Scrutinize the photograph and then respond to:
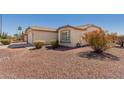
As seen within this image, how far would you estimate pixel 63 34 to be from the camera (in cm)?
1505

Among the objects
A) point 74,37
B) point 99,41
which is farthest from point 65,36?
point 99,41

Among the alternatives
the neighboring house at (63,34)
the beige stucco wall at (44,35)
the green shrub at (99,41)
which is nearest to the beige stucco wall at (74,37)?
the neighboring house at (63,34)

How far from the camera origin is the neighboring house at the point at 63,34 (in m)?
13.9

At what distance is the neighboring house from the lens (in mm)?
13930

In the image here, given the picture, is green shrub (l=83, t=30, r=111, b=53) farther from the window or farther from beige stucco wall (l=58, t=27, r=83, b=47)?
the window

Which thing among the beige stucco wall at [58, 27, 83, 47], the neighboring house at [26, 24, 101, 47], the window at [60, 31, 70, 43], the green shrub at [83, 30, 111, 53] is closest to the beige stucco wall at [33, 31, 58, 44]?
the neighboring house at [26, 24, 101, 47]

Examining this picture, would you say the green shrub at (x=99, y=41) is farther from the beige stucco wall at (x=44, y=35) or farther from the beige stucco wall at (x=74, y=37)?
the beige stucco wall at (x=44, y=35)

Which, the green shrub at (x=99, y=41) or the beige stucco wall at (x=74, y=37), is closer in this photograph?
the green shrub at (x=99, y=41)

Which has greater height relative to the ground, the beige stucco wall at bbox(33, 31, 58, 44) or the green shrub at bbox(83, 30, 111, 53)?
the beige stucco wall at bbox(33, 31, 58, 44)

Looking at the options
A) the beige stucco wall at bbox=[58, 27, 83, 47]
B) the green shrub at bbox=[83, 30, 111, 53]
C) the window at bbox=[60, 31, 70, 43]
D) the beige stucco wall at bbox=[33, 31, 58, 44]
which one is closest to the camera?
the green shrub at bbox=[83, 30, 111, 53]

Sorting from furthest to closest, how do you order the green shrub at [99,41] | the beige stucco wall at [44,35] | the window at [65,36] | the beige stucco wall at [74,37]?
the beige stucco wall at [44,35] → the window at [65,36] → the beige stucco wall at [74,37] → the green shrub at [99,41]
